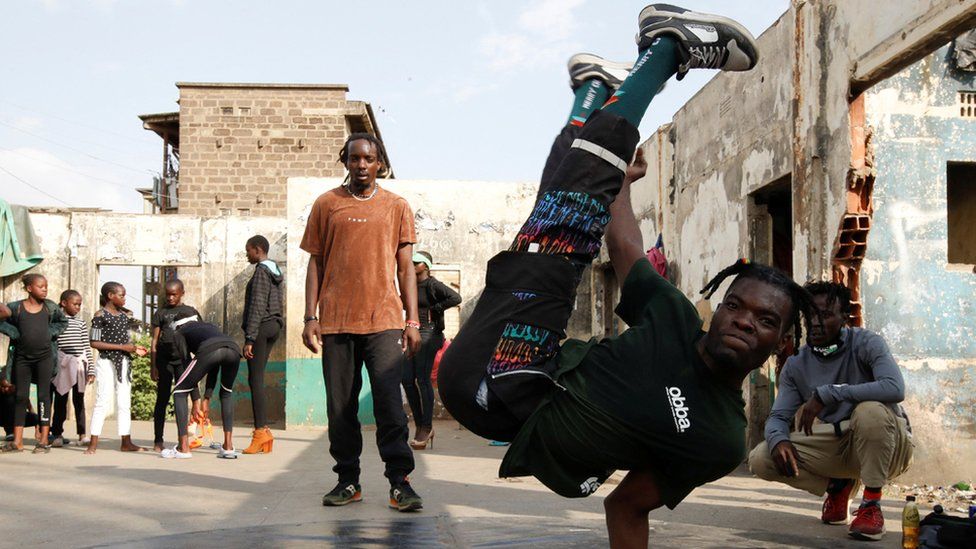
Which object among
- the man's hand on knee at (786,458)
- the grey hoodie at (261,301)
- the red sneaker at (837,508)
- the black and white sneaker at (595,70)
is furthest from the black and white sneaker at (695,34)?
the grey hoodie at (261,301)

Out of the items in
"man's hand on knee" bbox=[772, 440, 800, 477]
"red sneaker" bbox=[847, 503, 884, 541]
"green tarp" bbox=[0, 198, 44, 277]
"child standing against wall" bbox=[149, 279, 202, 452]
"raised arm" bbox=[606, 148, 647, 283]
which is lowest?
"red sneaker" bbox=[847, 503, 884, 541]

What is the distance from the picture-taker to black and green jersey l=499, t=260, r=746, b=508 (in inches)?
112

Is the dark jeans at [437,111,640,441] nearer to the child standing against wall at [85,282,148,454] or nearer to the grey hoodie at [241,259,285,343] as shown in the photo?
the grey hoodie at [241,259,285,343]

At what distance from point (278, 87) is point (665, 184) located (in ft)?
45.6

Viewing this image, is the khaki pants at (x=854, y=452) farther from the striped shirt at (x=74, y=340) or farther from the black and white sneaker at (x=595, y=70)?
the striped shirt at (x=74, y=340)

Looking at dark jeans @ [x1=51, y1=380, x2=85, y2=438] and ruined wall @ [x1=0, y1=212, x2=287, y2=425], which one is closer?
dark jeans @ [x1=51, y1=380, x2=85, y2=438]

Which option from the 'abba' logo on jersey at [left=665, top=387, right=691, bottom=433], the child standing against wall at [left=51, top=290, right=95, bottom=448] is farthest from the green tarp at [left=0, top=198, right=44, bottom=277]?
the 'abba' logo on jersey at [left=665, top=387, right=691, bottom=433]

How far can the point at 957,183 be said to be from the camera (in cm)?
1077

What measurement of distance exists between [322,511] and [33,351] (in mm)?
5323

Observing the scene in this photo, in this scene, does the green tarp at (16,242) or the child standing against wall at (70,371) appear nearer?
the child standing against wall at (70,371)

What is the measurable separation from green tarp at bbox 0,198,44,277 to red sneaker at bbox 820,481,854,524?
13.7 meters

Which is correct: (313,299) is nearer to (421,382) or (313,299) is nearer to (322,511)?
(322,511)

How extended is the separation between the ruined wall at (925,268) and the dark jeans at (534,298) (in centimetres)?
526

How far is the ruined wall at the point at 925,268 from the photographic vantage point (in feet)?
24.6
